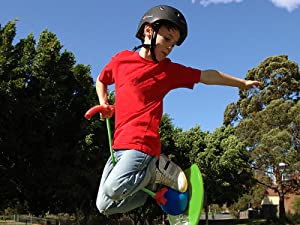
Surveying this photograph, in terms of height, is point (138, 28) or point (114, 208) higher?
point (138, 28)

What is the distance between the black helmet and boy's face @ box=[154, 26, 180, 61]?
0.05 m

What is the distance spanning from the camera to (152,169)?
127 inches

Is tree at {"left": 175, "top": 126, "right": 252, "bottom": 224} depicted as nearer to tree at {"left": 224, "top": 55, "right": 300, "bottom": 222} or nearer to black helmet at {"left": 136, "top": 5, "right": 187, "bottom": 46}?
tree at {"left": 224, "top": 55, "right": 300, "bottom": 222}

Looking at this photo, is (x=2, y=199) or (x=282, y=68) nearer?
(x=2, y=199)

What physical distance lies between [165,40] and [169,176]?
1064mm

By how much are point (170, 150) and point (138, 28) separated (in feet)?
73.0

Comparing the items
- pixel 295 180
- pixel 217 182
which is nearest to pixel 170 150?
pixel 217 182

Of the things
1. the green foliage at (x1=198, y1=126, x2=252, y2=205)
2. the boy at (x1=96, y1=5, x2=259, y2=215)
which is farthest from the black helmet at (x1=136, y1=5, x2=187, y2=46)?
the green foliage at (x1=198, y1=126, x2=252, y2=205)

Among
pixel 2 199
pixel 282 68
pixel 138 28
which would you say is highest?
pixel 282 68

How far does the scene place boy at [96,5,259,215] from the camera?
3111mm

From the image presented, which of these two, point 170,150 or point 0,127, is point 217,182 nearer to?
point 170,150

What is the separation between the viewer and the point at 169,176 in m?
3.31

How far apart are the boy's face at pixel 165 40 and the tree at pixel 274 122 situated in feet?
82.6

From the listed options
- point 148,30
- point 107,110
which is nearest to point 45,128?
point 107,110
